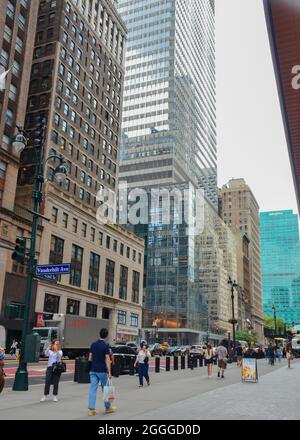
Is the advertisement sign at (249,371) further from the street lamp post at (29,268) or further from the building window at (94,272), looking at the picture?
the building window at (94,272)

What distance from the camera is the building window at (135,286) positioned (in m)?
80.4

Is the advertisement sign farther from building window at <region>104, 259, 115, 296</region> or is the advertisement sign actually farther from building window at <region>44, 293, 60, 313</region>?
building window at <region>104, 259, 115, 296</region>

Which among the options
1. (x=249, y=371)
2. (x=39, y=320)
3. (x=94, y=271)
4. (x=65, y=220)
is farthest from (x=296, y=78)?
(x=94, y=271)

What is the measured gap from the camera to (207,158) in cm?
17688

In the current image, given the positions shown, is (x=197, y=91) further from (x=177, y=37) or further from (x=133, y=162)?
(x=133, y=162)

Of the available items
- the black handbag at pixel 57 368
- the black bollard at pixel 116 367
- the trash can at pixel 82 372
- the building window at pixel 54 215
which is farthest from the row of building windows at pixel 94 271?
the black handbag at pixel 57 368

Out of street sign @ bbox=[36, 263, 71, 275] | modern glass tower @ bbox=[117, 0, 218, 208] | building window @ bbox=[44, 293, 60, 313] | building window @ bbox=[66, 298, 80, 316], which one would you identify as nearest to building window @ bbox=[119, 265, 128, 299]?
building window @ bbox=[66, 298, 80, 316]

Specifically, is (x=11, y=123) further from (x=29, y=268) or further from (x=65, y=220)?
(x=29, y=268)

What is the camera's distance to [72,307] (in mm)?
60219

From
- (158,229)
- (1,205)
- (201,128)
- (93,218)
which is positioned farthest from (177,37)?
(1,205)

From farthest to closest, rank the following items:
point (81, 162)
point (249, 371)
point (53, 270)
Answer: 1. point (81, 162)
2. point (249, 371)
3. point (53, 270)

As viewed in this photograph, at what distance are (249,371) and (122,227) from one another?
6003 cm

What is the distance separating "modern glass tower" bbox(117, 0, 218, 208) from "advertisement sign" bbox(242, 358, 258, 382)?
4367 inches

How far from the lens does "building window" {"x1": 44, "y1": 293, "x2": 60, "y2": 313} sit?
5435 centimetres
